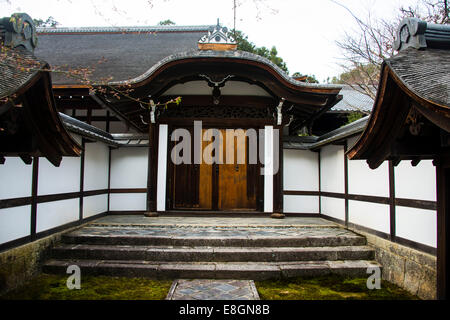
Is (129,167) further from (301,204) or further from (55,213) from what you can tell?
(301,204)

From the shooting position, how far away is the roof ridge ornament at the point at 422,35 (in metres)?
3.09

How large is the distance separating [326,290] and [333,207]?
3.23 metres

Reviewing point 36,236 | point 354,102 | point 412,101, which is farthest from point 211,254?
point 354,102

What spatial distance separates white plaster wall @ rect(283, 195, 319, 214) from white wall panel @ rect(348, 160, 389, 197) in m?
1.85

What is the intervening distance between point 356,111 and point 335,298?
7747 millimetres

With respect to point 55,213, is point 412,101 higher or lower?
higher

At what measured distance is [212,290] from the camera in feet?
14.2

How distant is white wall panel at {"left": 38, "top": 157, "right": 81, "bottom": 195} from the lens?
531 centimetres

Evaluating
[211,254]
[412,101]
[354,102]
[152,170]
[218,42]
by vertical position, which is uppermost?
[218,42]

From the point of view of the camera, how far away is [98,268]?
4938 millimetres

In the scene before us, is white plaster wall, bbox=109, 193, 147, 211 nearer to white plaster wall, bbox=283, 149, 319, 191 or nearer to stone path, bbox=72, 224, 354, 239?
stone path, bbox=72, 224, 354, 239

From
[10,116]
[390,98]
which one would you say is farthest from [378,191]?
[10,116]

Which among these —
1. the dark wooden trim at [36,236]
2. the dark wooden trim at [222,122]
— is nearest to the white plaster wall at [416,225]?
the dark wooden trim at [222,122]

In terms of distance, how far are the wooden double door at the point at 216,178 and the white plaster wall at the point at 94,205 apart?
1787 millimetres
